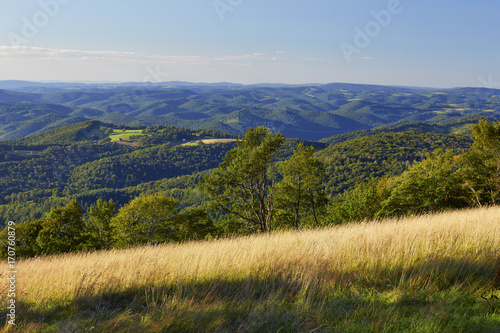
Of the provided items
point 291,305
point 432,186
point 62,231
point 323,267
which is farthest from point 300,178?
point 291,305

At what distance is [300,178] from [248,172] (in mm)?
7580

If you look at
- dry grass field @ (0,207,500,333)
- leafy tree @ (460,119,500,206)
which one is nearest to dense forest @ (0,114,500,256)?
leafy tree @ (460,119,500,206)

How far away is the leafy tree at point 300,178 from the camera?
31281 millimetres

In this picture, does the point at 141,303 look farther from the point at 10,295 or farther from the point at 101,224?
the point at 101,224

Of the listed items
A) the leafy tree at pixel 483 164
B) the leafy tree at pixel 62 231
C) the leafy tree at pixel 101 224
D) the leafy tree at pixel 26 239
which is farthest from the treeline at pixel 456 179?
the leafy tree at pixel 26 239

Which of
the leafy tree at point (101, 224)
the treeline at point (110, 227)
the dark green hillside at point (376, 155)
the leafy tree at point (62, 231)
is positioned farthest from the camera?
the dark green hillside at point (376, 155)

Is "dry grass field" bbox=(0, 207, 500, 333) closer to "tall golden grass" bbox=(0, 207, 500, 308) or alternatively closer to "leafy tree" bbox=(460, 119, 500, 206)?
"tall golden grass" bbox=(0, 207, 500, 308)

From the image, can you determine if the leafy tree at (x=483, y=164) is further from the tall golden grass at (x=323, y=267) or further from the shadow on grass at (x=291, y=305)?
the shadow on grass at (x=291, y=305)

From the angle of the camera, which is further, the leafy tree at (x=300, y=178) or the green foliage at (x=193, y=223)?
the green foliage at (x=193, y=223)

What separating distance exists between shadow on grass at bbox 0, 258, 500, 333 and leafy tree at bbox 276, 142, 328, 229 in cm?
2718

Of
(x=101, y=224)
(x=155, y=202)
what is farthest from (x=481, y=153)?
(x=101, y=224)

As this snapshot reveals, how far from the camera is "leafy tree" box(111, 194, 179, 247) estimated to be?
3597cm

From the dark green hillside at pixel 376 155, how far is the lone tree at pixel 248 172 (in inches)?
3458

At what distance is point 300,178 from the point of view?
33.2 meters
